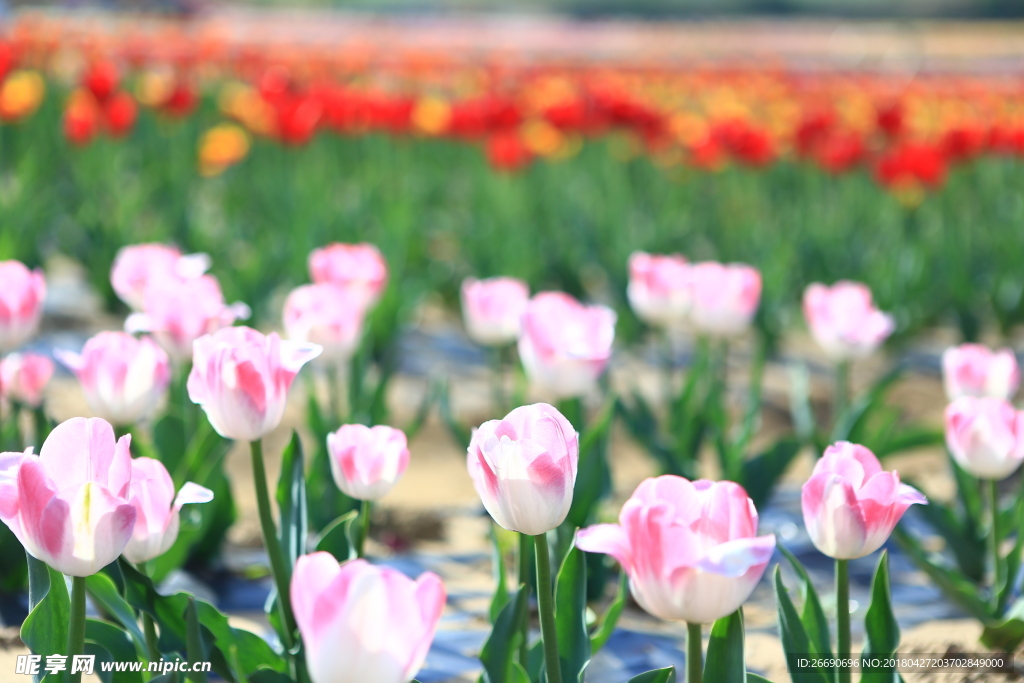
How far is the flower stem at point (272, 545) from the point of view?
4.42ft

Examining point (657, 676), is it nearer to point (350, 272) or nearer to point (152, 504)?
point (152, 504)

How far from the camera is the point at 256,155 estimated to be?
536 cm

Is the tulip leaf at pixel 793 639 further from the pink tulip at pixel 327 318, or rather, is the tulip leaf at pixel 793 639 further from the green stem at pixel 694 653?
the pink tulip at pixel 327 318

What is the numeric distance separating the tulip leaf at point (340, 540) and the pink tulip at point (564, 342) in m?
0.40

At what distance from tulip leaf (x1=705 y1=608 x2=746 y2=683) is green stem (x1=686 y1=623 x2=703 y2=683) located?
0.21 feet

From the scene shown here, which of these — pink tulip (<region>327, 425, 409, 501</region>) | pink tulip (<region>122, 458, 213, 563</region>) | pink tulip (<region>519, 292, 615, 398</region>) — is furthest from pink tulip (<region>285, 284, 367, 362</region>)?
pink tulip (<region>122, 458, 213, 563</region>)

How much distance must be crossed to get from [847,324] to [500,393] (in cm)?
83

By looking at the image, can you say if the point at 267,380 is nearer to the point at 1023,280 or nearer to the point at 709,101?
the point at 1023,280

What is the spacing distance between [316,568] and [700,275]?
59.5 inches

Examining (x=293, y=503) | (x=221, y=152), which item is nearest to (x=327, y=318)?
(x=293, y=503)

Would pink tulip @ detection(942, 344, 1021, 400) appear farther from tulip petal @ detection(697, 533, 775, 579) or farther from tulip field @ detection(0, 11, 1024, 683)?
tulip petal @ detection(697, 533, 775, 579)

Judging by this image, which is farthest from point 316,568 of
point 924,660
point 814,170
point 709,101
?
point 709,101

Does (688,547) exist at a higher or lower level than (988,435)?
higher

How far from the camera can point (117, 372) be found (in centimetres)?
151
